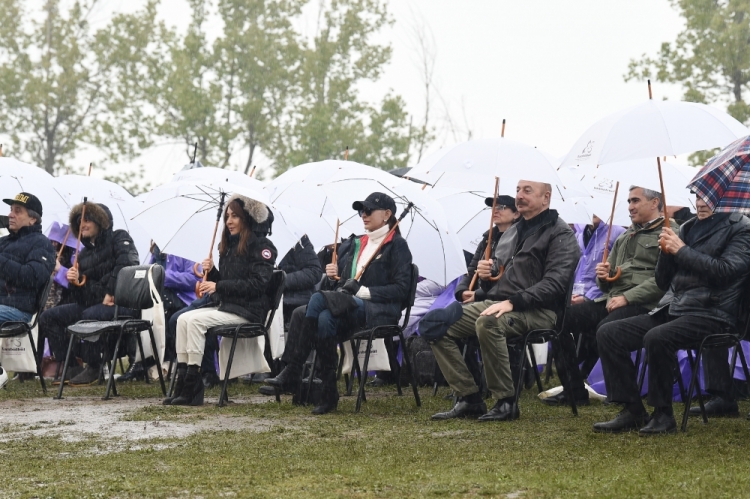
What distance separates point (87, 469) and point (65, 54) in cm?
2596

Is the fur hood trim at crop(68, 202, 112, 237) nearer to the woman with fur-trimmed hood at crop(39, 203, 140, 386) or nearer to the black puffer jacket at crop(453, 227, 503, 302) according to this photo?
the woman with fur-trimmed hood at crop(39, 203, 140, 386)

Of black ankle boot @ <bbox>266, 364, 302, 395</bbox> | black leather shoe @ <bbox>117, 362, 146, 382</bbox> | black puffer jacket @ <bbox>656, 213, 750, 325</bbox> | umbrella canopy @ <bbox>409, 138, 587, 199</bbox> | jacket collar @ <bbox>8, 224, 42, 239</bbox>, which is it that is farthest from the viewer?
black leather shoe @ <bbox>117, 362, 146, 382</bbox>

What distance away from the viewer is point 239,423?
764 centimetres

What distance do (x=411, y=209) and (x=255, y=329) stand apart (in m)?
1.63

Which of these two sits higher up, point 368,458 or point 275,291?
point 275,291

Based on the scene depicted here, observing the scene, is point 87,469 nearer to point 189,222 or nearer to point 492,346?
point 492,346

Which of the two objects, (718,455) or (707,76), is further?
(707,76)

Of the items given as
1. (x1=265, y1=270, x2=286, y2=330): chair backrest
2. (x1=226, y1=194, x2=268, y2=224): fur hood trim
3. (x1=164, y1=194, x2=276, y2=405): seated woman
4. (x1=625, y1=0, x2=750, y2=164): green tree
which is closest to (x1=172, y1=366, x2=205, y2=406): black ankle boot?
(x1=164, y1=194, x2=276, y2=405): seated woman

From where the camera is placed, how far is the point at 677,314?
274 inches

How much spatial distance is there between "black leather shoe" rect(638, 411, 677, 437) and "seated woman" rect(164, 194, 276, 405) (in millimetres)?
3296

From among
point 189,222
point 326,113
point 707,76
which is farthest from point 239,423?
point 326,113

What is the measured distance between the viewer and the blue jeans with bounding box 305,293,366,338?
8398 millimetres

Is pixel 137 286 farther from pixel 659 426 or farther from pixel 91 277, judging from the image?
pixel 659 426

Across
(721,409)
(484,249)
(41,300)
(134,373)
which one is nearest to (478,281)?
(484,249)
